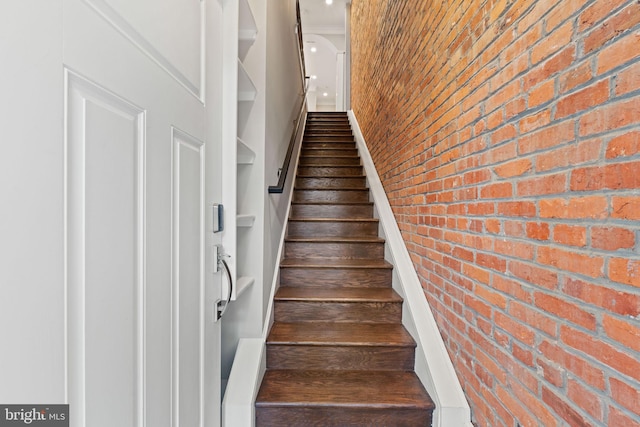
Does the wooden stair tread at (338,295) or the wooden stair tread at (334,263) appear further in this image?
the wooden stair tread at (334,263)

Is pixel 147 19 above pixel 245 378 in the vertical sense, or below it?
above

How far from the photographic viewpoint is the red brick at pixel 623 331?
613 millimetres

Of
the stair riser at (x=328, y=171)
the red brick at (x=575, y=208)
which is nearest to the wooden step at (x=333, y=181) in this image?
the stair riser at (x=328, y=171)

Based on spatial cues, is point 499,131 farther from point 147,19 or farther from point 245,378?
point 245,378

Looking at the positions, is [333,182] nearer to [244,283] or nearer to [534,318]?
[244,283]

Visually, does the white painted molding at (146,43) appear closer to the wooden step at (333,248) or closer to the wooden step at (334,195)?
the wooden step at (333,248)

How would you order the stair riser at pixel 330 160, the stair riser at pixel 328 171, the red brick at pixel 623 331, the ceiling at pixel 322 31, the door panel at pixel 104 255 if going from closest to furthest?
the door panel at pixel 104 255 → the red brick at pixel 623 331 → the stair riser at pixel 328 171 → the stair riser at pixel 330 160 → the ceiling at pixel 322 31

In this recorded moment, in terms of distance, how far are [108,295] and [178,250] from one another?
0.25 m

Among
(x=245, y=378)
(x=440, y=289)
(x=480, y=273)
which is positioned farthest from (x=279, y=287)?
(x=480, y=273)

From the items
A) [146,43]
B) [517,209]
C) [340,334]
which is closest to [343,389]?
[340,334]

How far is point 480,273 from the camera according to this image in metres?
1.16

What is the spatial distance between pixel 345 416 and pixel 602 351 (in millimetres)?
1078

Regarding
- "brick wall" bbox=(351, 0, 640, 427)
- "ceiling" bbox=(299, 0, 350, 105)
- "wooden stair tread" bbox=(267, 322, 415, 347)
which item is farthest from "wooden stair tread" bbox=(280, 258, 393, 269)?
"ceiling" bbox=(299, 0, 350, 105)

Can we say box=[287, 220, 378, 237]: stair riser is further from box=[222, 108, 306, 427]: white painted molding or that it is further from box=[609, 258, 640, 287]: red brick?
box=[609, 258, 640, 287]: red brick
